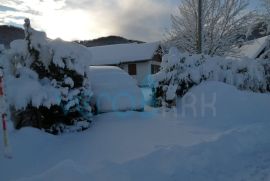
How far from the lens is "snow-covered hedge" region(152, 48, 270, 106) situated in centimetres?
1123

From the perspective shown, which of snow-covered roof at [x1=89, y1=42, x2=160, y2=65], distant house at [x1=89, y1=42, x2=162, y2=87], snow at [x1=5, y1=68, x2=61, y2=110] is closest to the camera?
snow at [x1=5, y1=68, x2=61, y2=110]

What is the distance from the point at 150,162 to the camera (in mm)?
5715

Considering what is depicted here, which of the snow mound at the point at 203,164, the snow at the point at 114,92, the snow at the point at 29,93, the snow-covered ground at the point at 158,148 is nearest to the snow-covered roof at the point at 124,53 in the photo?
the snow at the point at 114,92

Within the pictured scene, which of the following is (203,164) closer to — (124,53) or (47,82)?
(47,82)

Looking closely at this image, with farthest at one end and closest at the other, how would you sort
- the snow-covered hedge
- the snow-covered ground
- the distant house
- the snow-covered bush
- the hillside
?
1. the hillside
2. the distant house
3. the snow-covered hedge
4. the snow-covered bush
5. the snow-covered ground

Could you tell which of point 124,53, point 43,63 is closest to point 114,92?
point 43,63

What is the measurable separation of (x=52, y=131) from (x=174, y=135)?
2.75m

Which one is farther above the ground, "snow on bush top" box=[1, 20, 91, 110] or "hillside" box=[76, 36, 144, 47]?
"hillside" box=[76, 36, 144, 47]

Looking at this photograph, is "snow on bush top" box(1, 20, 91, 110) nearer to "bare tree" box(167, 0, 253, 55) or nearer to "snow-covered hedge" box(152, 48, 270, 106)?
"snow-covered hedge" box(152, 48, 270, 106)

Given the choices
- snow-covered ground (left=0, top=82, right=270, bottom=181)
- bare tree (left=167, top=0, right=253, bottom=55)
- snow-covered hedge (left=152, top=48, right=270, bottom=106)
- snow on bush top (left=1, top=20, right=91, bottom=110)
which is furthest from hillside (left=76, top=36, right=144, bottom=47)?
snow on bush top (left=1, top=20, right=91, bottom=110)

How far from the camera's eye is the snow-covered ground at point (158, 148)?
5336 mm

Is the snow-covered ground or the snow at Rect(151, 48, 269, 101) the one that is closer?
the snow-covered ground

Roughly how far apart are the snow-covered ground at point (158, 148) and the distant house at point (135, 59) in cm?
2448

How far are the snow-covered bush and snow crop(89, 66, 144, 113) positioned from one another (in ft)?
3.37
